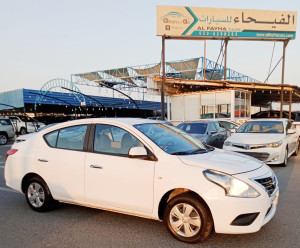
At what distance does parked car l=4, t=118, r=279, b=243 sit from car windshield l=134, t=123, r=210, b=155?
0.06 ft

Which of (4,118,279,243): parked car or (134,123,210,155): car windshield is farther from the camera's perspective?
(134,123,210,155): car windshield

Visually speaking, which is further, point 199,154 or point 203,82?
point 203,82

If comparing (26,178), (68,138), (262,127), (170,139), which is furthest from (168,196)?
(262,127)

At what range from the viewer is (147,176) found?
3.43 meters

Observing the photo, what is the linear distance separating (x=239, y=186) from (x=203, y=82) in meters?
15.8

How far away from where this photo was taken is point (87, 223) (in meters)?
3.97

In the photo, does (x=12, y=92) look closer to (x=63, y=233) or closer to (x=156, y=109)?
(x=156, y=109)

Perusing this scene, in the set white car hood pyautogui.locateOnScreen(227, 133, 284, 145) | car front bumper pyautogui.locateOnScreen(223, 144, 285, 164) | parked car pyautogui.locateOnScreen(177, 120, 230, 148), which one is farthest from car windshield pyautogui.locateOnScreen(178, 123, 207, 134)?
car front bumper pyautogui.locateOnScreen(223, 144, 285, 164)

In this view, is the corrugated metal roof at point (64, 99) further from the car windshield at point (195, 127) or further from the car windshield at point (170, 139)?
the car windshield at point (170, 139)

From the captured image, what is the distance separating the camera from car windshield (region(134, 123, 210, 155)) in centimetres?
372

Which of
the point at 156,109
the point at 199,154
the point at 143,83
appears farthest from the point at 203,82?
the point at 156,109

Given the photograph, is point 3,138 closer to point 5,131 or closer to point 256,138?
point 5,131

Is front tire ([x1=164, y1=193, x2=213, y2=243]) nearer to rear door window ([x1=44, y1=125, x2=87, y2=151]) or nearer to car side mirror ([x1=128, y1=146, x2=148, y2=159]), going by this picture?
car side mirror ([x1=128, y1=146, x2=148, y2=159])

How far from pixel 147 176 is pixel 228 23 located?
62.9ft
